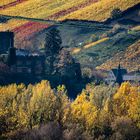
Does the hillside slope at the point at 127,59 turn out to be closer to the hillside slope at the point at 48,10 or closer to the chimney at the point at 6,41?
the chimney at the point at 6,41

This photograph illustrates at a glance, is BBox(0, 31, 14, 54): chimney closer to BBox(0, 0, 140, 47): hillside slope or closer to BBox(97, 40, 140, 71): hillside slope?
BBox(97, 40, 140, 71): hillside slope

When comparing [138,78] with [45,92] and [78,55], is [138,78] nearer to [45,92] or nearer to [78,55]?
[78,55]

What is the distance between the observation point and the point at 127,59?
145625 millimetres

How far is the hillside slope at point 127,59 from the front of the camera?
142137 mm

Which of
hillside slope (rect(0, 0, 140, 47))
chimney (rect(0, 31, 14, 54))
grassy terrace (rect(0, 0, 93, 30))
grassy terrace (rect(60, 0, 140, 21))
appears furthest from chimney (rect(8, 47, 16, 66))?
grassy terrace (rect(0, 0, 93, 30))

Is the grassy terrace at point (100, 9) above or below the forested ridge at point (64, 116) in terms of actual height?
above

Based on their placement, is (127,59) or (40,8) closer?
(127,59)

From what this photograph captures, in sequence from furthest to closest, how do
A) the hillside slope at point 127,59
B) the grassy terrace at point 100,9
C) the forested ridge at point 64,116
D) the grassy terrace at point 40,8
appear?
the grassy terrace at point 40,8 < the grassy terrace at point 100,9 < the hillside slope at point 127,59 < the forested ridge at point 64,116

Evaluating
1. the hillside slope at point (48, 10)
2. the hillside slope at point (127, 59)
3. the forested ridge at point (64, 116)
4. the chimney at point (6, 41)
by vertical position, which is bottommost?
the forested ridge at point (64, 116)

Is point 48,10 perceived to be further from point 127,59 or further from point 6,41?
point 6,41

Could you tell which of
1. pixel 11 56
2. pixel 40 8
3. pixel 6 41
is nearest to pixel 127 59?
pixel 6 41

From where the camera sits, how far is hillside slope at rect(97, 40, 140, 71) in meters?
142

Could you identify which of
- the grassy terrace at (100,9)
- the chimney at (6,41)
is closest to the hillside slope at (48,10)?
the grassy terrace at (100,9)

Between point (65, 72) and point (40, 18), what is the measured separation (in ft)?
209
